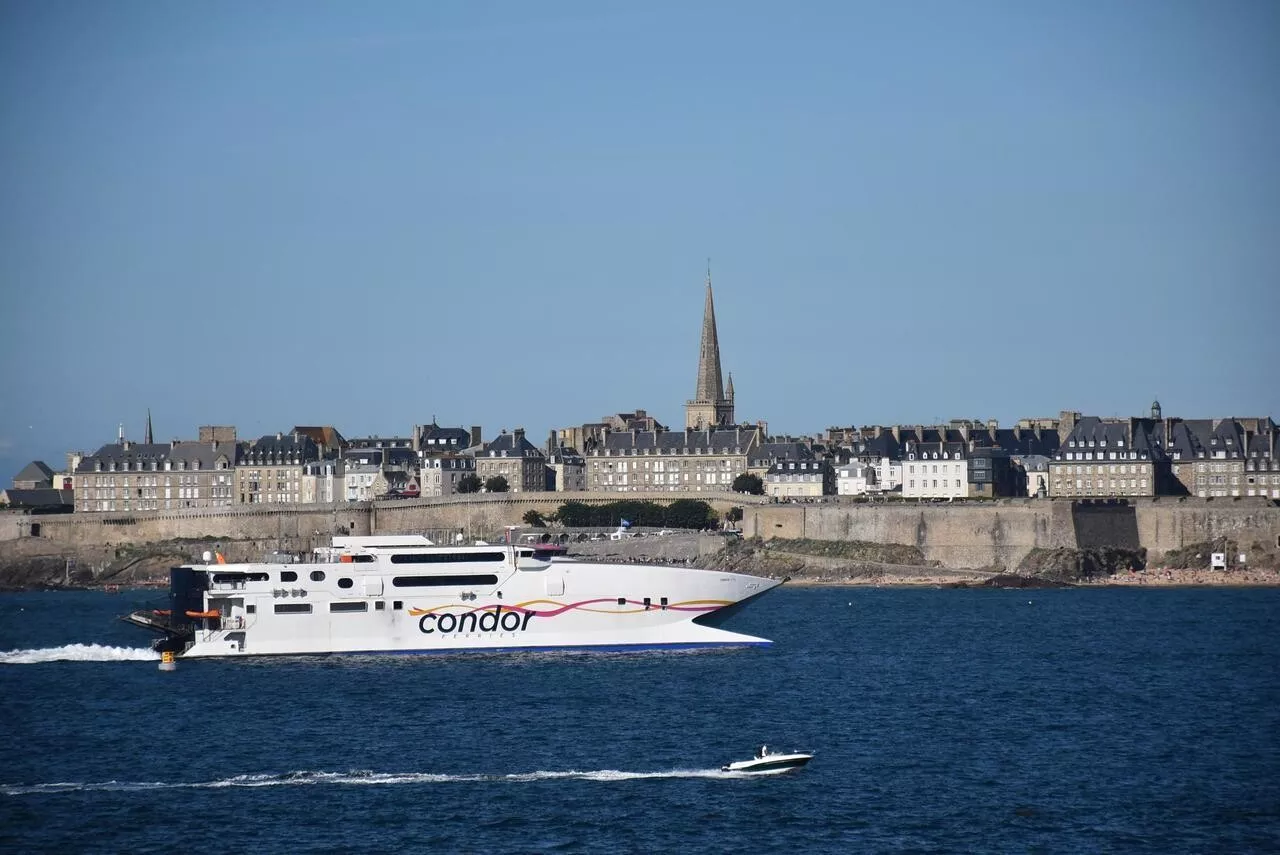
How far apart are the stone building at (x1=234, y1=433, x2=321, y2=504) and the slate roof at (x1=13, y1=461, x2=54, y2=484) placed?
27900mm

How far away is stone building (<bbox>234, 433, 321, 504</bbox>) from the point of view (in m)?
138

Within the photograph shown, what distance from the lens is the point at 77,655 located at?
2259 inches

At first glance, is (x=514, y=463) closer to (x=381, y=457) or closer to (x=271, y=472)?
(x=381, y=457)

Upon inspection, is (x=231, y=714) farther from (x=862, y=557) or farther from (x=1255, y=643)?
(x=862, y=557)

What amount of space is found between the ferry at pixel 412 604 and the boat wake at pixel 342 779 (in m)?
17.8

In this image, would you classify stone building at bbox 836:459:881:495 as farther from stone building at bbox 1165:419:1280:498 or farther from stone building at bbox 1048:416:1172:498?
stone building at bbox 1165:419:1280:498

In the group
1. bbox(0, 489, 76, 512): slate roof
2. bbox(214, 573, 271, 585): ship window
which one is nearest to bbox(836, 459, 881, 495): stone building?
bbox(0, 489, 76, 512): slate roof

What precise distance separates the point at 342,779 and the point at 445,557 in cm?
1882

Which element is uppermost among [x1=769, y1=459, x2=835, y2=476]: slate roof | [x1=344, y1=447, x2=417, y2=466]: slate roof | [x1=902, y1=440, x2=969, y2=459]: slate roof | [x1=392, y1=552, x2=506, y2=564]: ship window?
[x1=344, y1=447, x2=417, y2=466]: slate roof

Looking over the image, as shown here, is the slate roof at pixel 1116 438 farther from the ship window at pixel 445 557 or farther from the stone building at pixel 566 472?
the ship window at pixel 445 557

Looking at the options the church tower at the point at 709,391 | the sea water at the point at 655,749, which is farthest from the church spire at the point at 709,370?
the sea water at the point at 655,749

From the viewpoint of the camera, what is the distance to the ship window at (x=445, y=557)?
53719 mm

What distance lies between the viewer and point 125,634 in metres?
68.1

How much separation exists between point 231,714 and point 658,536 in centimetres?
6592
